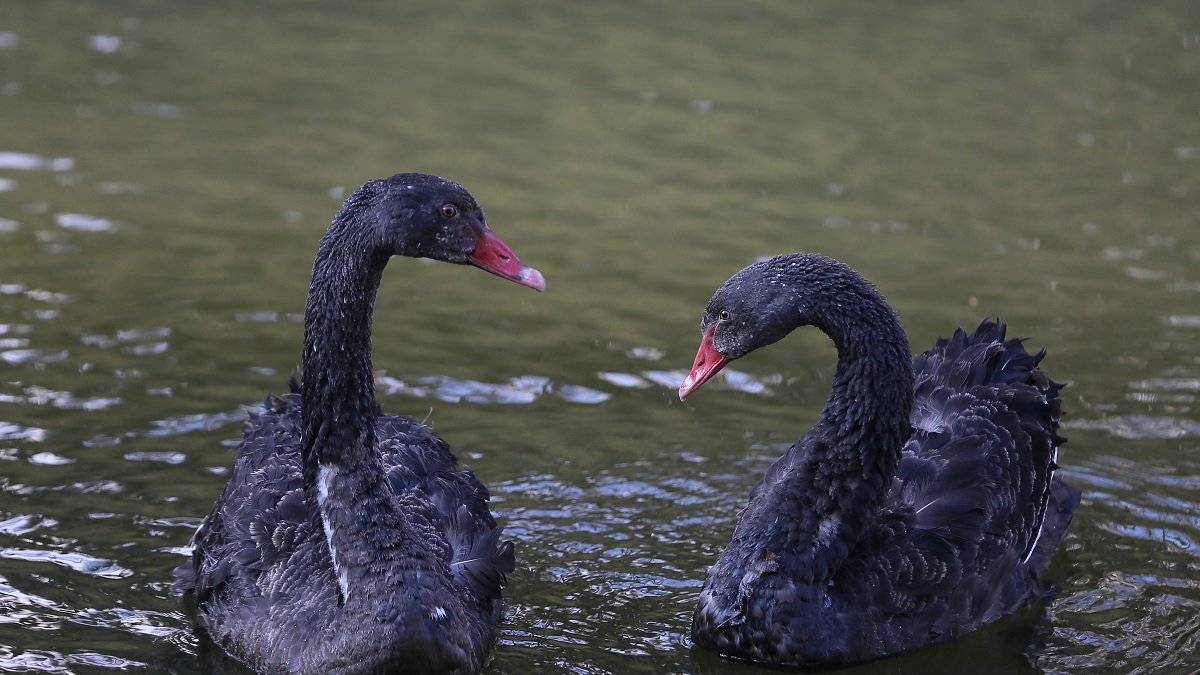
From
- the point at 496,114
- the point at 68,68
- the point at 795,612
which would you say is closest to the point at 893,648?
the point at 795,612

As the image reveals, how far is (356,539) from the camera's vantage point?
652 centimetres

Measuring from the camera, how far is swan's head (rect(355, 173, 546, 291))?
21.1ft

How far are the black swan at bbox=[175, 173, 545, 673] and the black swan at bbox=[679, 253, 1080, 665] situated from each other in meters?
0.97

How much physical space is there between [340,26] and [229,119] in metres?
3.65

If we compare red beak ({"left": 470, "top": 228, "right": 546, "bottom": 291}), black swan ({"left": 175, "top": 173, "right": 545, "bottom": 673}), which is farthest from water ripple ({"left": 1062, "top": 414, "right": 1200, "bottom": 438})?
red beak ({"left": 470, "top": 228, "right": 546, "bottom": 291})

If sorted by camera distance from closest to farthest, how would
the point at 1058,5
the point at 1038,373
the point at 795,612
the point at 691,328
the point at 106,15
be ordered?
the point at 795,612 < the point at 1038,373 < the point at 691,328 < the point at 106,15 < the point at 1058,5

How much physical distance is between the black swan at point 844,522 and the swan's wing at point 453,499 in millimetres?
906

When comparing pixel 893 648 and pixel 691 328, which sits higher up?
pixel 691 328

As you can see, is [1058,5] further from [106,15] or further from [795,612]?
[795,612]

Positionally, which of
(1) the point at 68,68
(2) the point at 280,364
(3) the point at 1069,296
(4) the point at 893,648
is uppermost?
(1) the point at 68,68

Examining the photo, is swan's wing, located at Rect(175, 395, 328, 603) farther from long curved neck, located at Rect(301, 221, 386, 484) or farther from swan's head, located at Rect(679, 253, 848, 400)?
swan's head, located at Rect(679, 253, 848, 400)

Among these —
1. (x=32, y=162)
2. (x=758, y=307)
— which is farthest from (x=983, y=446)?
(x=32, y=162)

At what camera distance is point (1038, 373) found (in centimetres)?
792

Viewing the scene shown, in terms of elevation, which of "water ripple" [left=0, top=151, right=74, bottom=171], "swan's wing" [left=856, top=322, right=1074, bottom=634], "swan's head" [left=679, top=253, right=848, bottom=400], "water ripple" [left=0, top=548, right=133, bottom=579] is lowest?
"water ripple" [left=0, top=548, right=133, bottom=579]
